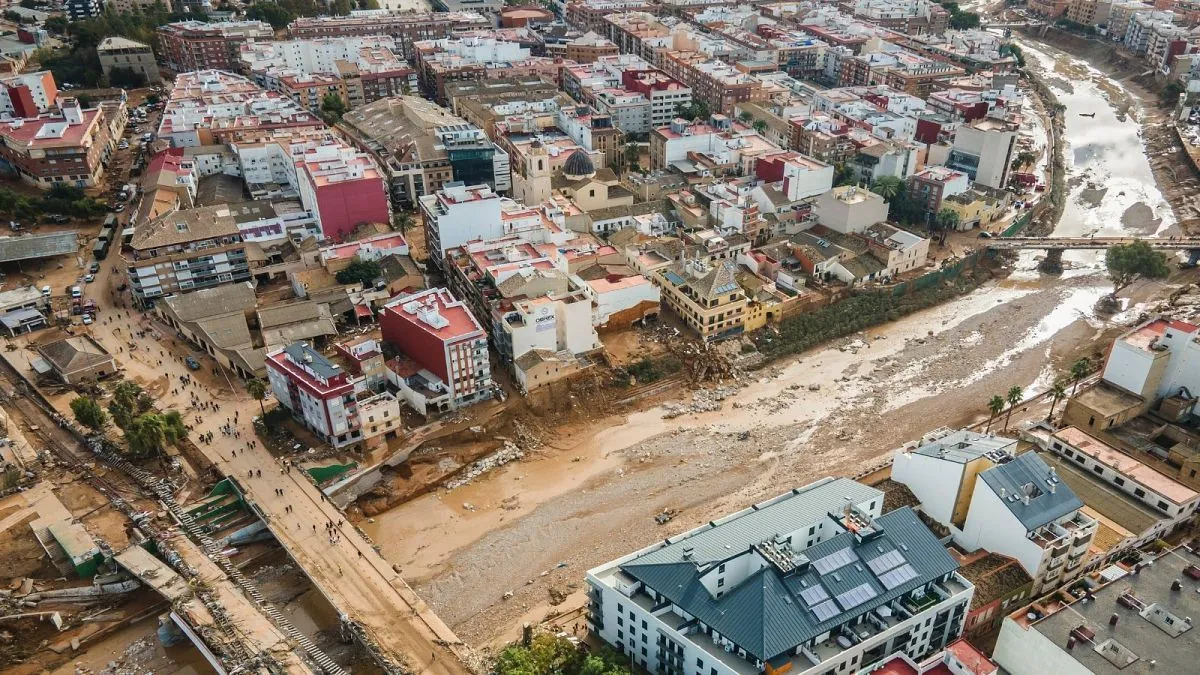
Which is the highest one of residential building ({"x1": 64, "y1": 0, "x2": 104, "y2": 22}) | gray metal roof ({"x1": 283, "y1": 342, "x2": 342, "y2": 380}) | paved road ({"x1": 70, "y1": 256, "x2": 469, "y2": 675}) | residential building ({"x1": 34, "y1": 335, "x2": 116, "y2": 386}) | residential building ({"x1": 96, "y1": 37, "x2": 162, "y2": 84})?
Answer: residential building ({"x1": 64, "y1": 0, "x2": 104, "y2": 22})

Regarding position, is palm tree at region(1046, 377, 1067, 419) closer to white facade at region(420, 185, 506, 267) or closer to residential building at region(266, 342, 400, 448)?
white facade at region(420, 185, 506, 267)

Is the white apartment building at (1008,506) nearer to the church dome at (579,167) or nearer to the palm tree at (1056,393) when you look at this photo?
the palm tree at (1056,393)

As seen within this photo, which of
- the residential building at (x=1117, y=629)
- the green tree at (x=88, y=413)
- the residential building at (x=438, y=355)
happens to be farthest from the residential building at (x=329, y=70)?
the residential building at (x=1117, y=629)

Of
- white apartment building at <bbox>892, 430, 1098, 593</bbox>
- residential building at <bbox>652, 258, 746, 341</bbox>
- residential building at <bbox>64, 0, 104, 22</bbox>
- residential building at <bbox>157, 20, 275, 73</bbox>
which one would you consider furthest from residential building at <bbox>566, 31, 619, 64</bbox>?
white apartment building at <bbox>892, 430, 1098, 593</bbox>

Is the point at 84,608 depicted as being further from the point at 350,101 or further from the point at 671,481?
the point at 350,101

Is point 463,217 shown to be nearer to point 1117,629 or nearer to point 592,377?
point 592,377
